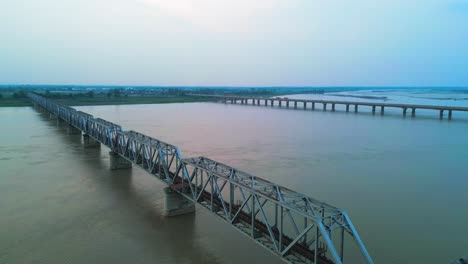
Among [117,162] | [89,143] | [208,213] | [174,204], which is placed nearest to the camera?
[174,204]

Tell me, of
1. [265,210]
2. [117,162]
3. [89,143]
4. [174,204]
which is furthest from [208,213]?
[89,143]

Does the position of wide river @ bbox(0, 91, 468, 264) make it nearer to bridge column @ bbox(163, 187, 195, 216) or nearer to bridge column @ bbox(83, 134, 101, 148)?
bridge column @ bbox(163, 187, 195, 216)

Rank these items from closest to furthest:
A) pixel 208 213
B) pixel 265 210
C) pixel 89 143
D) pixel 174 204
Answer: pixel 174 204, pixel 208 213, pixel 265 210, pixel 89 143

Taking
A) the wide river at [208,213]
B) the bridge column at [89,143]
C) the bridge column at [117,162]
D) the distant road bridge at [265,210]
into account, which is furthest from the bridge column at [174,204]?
the bridge column at [89,143]

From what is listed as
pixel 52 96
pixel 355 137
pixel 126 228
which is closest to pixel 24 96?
pixel 52 96

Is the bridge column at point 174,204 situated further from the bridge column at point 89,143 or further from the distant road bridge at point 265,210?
the bridge column at point 89,143

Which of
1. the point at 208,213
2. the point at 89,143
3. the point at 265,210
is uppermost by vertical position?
the point at 89,143

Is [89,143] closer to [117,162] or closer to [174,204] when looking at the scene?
[117,162]

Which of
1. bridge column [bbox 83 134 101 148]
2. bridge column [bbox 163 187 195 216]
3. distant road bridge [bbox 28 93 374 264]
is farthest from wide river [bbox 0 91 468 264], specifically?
distant road bridge [bbox 28 93 374 264]
